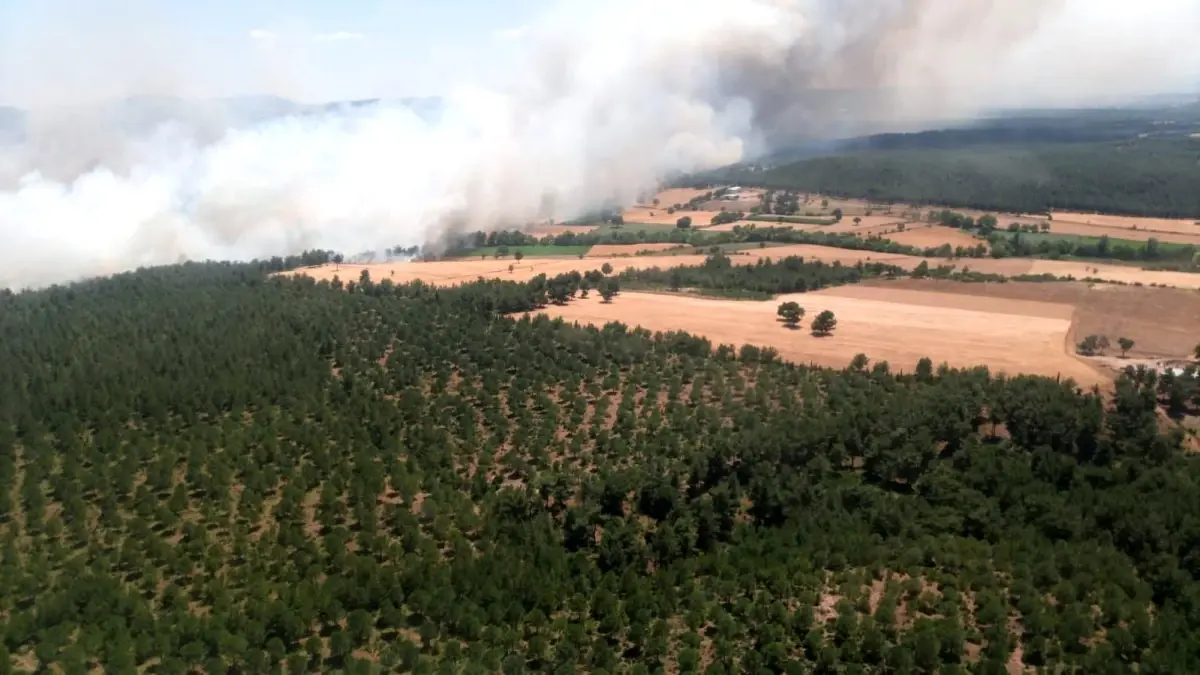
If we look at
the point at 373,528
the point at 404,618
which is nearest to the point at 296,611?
the point at 404,618

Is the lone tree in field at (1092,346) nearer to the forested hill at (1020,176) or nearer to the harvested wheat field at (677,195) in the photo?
the forested hill at (1020,176)

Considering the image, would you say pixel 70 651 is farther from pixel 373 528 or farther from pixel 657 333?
pixel 657 333

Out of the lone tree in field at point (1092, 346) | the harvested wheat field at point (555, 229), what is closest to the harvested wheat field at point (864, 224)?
the harvested wheat field at point (555, 229)

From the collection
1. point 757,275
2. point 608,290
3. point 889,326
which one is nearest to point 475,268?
point 608,290

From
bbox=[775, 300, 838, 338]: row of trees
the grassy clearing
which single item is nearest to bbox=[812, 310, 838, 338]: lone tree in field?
bbox=[775, 300, 838, 338]: row of trees

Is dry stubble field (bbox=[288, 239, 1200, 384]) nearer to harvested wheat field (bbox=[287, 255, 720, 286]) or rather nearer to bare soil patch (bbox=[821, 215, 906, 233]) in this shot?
harvested wheat field (bbox=[287, 255, 720, 286])

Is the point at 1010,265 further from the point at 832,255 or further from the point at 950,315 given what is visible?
the point at 950,315
